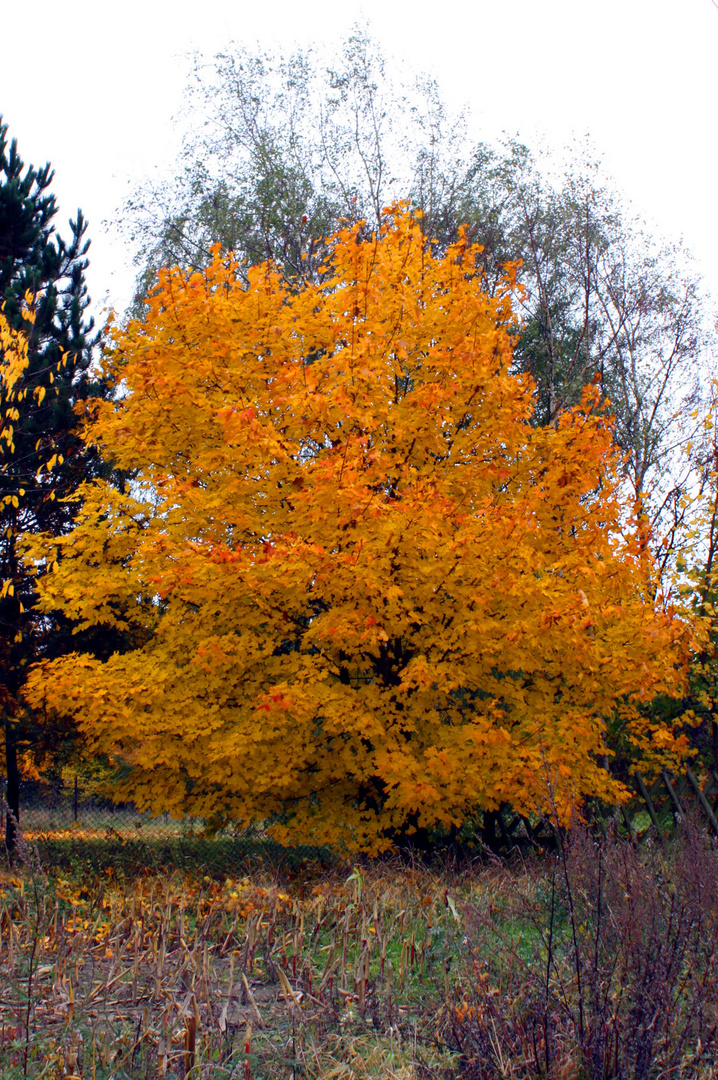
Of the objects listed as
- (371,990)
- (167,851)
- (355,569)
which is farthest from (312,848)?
(371,990)

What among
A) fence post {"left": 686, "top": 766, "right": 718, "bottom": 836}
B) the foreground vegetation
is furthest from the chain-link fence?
fence post {"left": 686, "top": 766, "right": 718, "bottom": 836}

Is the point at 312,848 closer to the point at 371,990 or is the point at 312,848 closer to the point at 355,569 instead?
the point at 355,569

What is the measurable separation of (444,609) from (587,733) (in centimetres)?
167

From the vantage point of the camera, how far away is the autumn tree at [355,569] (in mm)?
7066

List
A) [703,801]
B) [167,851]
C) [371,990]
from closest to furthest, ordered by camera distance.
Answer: [371,990] < [703,801] < [167,851]

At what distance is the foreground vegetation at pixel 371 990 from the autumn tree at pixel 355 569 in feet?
6.62

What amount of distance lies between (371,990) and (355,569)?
3.21m

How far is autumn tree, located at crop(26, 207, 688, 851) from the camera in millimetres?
7066

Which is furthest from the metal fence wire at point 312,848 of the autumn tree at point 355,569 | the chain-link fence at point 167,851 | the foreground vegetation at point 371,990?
the foreground vegetation at point 371,990

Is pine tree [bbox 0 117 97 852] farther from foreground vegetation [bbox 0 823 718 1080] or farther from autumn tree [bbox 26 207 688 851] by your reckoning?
foreground vegetation [bbox 0 823 718 1080]

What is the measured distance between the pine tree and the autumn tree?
2.70m

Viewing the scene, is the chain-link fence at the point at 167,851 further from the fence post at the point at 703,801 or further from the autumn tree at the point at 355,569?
the fence post at the point at 703,801

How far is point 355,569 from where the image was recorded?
6.68 m

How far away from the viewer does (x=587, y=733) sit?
7434 millimetres
